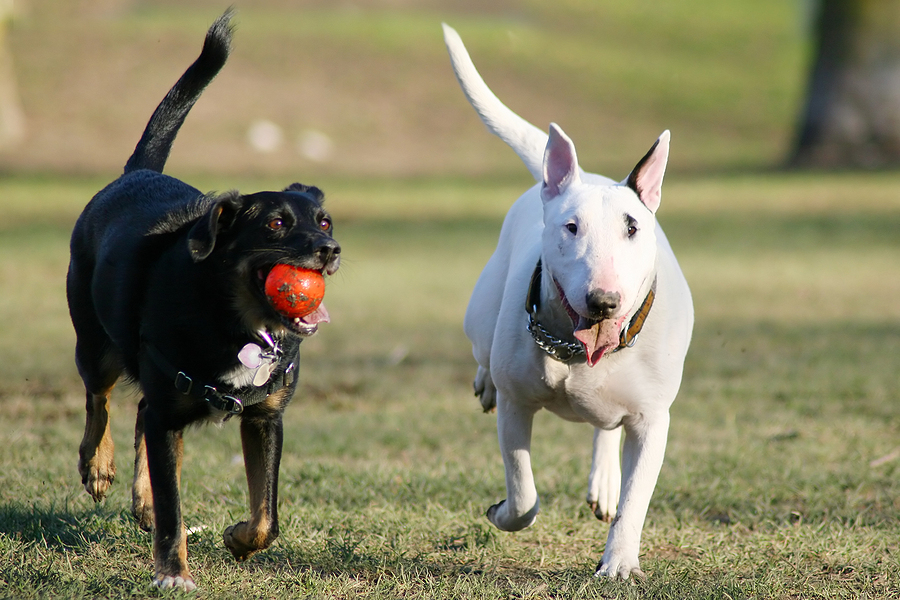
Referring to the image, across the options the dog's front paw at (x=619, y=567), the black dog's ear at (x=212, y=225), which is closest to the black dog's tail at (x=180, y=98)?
the black dog's ear at (x=212, y=225)

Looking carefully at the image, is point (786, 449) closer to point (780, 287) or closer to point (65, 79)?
point (780, 287)

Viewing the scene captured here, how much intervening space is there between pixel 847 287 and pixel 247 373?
29.3ft

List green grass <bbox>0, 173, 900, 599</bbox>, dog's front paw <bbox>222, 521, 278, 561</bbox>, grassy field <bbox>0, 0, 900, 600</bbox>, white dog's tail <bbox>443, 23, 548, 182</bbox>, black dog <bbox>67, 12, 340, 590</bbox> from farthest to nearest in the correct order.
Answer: white dog's tail <bbox>443, 23, 548, 182</bbox>
grassy field <bbox>0, 0, 900, 600</bbox>
green grass <bbox>0, 173, 900, 599</bbox>
dog's front paw <bbox>222, 521, 278, 561</bbox>
black dog <bbox>67, 12, 340, 590</bbox>

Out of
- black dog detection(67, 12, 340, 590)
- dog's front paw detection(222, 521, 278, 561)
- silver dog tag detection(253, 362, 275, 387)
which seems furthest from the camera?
dog's front paw detection(222, 521, 278, 561)

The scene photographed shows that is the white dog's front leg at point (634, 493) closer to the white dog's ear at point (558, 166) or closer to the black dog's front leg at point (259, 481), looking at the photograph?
the white dog's ear at point (558, 166)

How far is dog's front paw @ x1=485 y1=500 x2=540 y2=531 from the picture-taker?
4062mm

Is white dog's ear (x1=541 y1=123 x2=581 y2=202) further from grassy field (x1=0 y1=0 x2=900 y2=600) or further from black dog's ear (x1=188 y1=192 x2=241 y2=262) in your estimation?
grassy field (x1=0 y1=0 x2=900 y2=600)

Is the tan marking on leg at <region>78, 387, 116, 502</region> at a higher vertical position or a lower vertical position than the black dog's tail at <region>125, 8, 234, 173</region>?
lower

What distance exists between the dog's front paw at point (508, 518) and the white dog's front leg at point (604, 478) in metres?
0.57

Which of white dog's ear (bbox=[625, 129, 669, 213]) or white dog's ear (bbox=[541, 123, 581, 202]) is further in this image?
white dog's ear (bbox=[541, 123, 581, 202])

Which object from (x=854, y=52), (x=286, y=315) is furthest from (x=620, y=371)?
(x=854, y=52)

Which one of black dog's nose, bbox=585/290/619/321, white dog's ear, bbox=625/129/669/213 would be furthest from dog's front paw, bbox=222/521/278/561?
white dog's ear, bbox=625/129/669/213

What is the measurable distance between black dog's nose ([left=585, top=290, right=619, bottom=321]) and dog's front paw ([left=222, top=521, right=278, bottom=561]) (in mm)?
1395

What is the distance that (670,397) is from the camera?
156 inches
